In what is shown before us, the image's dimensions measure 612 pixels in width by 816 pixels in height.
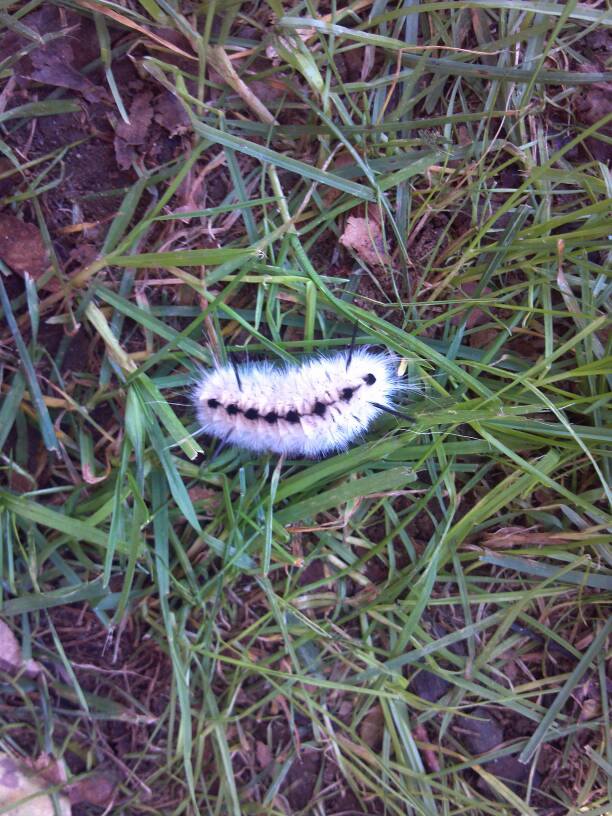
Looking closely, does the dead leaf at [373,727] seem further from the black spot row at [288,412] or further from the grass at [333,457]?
the black spot row at [288,412]

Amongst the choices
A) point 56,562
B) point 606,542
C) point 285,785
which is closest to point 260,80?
point 56,562

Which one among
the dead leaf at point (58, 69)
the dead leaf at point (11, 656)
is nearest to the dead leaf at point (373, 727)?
the dead leaf at point (11, 656)

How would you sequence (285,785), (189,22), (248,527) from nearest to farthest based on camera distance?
(189,22) < (248,527) < (285,785)

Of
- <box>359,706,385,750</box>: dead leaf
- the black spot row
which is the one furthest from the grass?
the black spot row

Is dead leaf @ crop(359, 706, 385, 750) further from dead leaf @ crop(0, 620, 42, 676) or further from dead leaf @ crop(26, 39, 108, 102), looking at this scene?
dead leaf @ crop(26, 39, 108, 102)

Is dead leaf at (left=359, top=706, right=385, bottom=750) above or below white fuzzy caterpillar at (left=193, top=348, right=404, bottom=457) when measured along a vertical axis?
below

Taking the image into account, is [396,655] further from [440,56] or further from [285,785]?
[440,56]
